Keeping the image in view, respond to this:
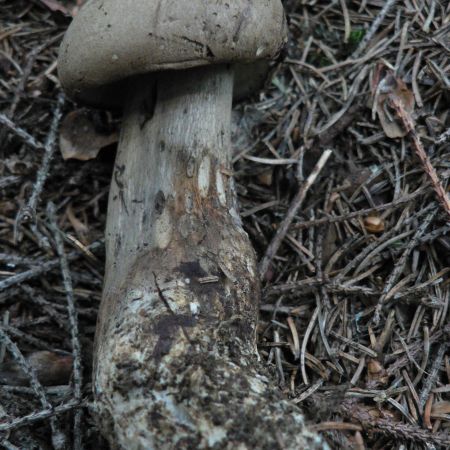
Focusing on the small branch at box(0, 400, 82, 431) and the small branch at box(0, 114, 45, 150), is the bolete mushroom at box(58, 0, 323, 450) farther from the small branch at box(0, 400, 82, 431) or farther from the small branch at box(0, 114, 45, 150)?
the small branch at box(0, 114, 45, 150)

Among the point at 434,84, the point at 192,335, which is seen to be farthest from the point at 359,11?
the point at 192,335

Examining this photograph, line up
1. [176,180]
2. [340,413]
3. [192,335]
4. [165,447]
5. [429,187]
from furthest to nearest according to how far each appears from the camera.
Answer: [429,187] → [176,180] → [340,413] → [192,335] → [165,447]

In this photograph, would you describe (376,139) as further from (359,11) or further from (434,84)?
(359,11)

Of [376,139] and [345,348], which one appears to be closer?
[345,348]

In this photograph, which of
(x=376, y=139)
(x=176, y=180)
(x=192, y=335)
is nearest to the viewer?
(x=192, y=335)

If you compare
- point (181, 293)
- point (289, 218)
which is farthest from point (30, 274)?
point (289, 218)

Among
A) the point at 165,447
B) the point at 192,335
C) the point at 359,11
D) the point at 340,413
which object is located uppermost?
the point at 359,11

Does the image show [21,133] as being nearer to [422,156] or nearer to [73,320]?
[73,320]

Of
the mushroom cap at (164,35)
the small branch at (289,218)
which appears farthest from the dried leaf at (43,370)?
the mushroom cap at (164,35)
